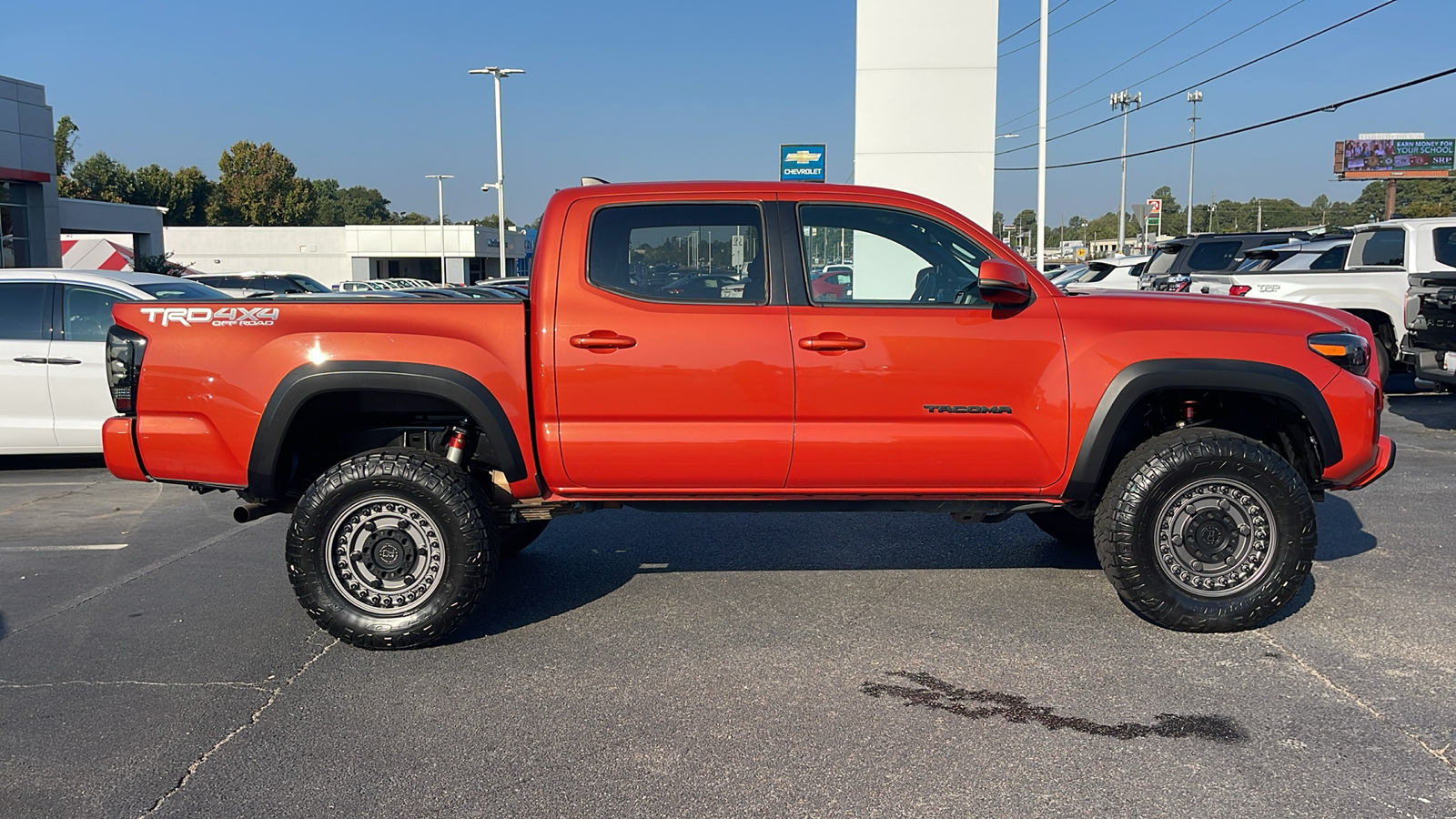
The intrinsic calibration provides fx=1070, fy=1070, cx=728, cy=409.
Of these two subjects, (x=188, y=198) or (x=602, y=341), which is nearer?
(x=602, y=341)

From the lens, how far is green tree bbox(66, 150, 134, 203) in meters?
84.6

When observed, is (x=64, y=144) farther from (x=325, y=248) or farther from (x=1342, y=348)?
(x=1342, y=348)

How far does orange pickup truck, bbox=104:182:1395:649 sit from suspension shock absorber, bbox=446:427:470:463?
0.16 meters

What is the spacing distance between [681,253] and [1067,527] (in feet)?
9.57

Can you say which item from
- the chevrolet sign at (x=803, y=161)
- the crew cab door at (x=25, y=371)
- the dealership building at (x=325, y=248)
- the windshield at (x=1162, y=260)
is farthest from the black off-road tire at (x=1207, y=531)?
the dealership building at (x=325, y=248)

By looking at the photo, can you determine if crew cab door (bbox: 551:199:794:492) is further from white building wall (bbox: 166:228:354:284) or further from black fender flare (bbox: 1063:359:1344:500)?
white building wall (bbox: 166:228:354:284)

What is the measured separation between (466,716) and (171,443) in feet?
6.33

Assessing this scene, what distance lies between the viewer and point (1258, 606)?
4.75 meters

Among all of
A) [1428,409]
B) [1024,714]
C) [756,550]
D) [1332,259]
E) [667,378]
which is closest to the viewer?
[1024,714]

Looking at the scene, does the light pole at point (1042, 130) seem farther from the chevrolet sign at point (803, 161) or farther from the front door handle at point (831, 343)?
the front door handle at point (831, 343)

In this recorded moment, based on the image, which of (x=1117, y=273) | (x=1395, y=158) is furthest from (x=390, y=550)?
(x=1395, y=158)

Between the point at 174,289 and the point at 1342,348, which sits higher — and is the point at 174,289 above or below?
above

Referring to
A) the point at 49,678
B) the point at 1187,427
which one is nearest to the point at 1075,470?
the point at 1187,427

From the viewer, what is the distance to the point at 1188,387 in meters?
4.73
